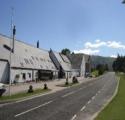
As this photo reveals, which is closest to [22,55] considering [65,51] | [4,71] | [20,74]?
[20,74]

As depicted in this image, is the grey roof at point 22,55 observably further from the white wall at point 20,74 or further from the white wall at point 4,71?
the white wall at point 4,71

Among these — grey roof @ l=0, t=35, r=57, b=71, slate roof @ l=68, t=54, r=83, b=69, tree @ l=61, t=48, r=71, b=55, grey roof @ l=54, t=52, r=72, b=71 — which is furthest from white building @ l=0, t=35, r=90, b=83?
tree @ l=61, t=48, r=71, b=55

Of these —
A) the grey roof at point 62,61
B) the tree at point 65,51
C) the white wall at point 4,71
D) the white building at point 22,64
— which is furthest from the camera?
the tree at point 65,51

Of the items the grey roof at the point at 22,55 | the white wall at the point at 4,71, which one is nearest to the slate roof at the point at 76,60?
the grey roof at the point at 22,55

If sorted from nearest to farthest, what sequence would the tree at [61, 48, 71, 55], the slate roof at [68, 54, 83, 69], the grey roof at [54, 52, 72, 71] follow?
1. the grey roof at [54, 52, 72, 71]
2. the slate roof at [68, 54, 83, 69]
3. the tree at [61, 48, 71, 55]

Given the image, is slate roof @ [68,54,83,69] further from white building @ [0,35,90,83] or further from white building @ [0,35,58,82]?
white building @ [0,35,58,82]

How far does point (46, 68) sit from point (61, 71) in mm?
18673

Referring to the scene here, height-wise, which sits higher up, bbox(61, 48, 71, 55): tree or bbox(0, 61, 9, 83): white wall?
bbox(61, 48, 71, 55): tree

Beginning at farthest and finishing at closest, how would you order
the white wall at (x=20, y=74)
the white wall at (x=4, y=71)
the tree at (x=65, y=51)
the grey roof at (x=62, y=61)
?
the tree at (x=65, y=51) < the grey roof at (x=62, y=61) < the white wall at (x=20, y=74) < the white wall at (x=4, y=71)

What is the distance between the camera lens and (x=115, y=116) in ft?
61.1

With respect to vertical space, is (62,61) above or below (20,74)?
above

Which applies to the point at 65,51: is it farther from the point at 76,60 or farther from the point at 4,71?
the point at 4,71

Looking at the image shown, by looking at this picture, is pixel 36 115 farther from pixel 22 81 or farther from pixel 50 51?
pixel 50 51

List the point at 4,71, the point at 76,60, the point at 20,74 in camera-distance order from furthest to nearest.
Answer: the point at 76,60 < the point at 20,74 < the point at 4,71
